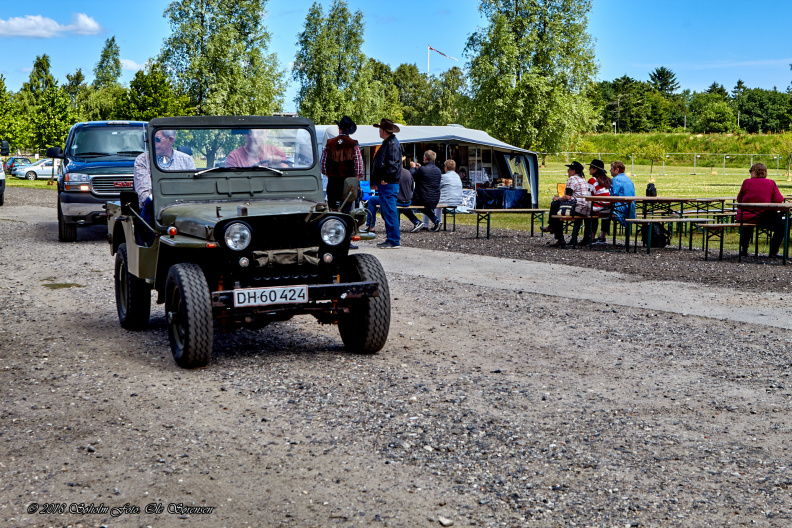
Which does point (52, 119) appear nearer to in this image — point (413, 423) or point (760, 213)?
point (760, 213)

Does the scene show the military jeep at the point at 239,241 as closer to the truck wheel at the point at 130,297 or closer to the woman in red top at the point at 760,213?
the truck wheel at the point at 130,297

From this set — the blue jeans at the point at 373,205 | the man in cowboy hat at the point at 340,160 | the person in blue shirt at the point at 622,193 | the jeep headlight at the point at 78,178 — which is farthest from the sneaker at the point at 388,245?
the jeep headlight at the point at 78,178

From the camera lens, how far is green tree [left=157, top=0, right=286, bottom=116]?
53.2 metres

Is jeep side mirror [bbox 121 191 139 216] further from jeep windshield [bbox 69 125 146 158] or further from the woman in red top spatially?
the woman in red top

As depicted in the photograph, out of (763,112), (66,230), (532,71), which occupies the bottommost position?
(66,230)

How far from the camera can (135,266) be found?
6.96 meters

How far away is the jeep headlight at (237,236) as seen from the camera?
19.1ft

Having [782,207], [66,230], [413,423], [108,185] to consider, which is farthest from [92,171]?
[413,423]

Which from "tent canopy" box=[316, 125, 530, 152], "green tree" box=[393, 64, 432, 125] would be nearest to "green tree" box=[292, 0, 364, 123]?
"tent canopy" box=[316, 125, 530, 152]

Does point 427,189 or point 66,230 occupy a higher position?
point 427,189

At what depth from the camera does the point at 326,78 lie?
62.8 m

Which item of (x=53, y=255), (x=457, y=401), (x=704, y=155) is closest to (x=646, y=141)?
(x=704, y=155)

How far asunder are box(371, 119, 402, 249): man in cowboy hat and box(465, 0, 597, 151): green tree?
2789 cm

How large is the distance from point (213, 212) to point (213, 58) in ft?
164
